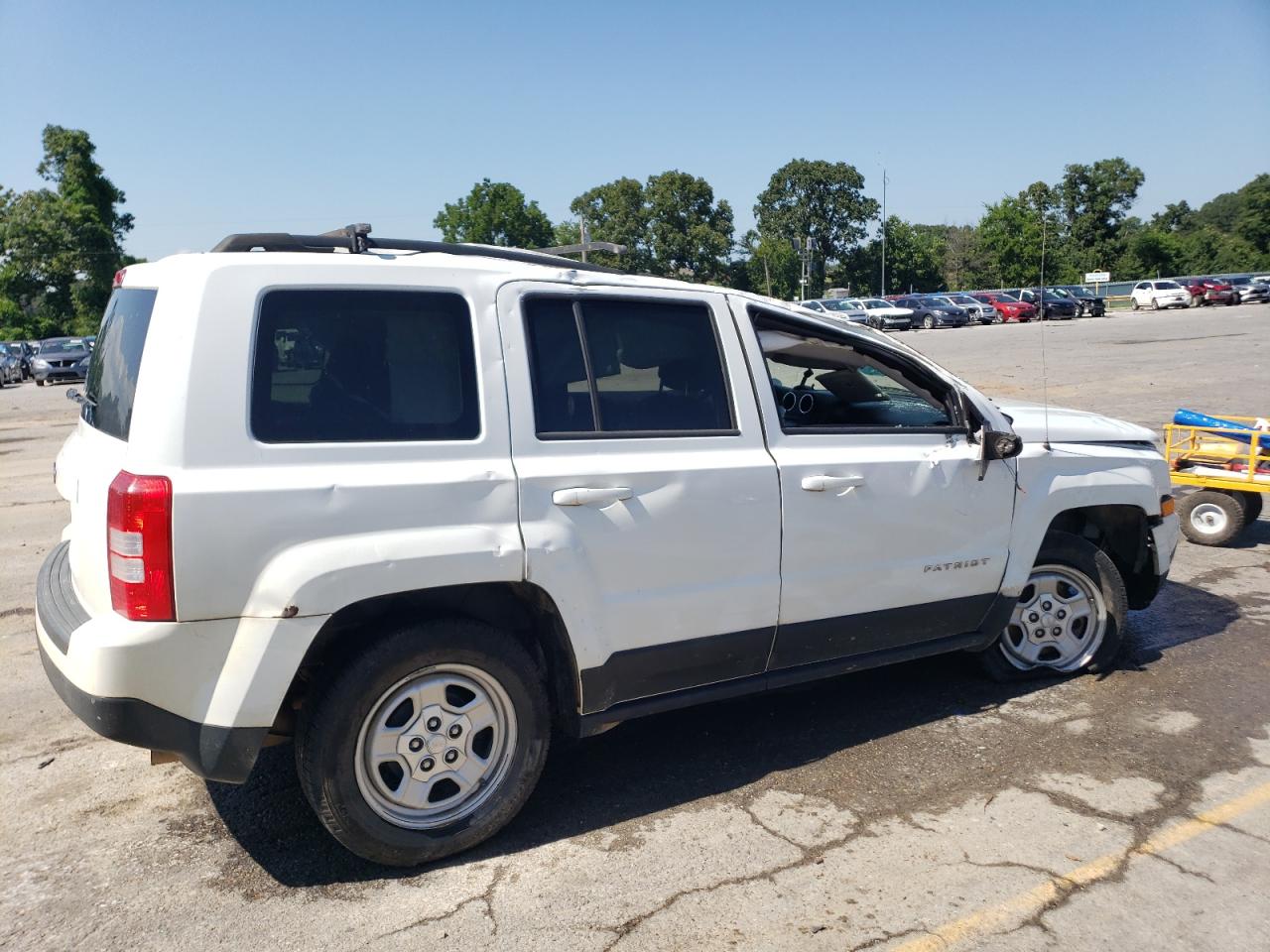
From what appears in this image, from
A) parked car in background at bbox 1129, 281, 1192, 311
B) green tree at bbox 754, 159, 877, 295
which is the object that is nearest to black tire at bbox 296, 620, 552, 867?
parked car in background at bbox 1129, 281, 1192, 311

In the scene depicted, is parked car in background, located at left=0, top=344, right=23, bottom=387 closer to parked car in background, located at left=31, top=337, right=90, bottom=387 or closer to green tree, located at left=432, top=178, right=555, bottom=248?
parked car in background, located at left=31, top=337, right=90, bottom=387

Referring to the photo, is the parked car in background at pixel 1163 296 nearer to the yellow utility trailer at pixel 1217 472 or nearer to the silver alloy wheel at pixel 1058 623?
the yellow utility trailer at pixel 1217 472

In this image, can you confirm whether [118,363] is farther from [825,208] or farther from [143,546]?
[825,208]

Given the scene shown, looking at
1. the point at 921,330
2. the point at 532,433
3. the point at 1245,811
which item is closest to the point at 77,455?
the point at 532,433

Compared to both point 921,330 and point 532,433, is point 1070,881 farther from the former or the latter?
point 921,330

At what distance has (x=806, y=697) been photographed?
5086 millimetres

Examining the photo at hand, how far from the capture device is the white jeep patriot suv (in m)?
3.11

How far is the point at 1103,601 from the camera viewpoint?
5.17m

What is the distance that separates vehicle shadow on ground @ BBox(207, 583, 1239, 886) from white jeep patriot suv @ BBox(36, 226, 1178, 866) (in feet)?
1.04

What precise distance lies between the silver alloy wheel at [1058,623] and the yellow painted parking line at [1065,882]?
1.21 meters

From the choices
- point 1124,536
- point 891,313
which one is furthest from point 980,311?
point 1124,536

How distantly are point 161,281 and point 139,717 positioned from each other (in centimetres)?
136

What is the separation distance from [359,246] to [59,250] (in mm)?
65518

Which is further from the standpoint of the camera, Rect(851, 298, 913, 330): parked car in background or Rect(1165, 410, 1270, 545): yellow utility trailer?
Rect(851, 298, 913, 330): parked car in background
